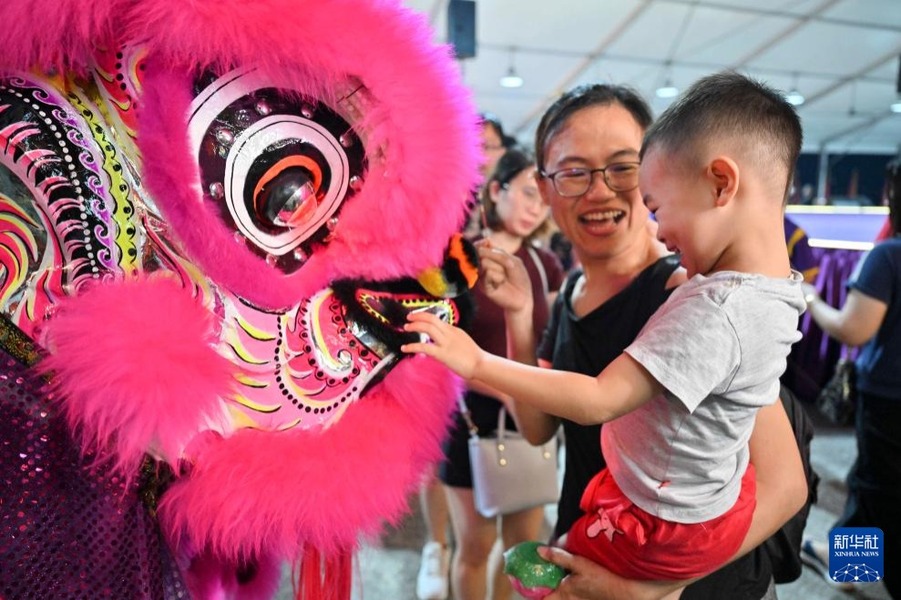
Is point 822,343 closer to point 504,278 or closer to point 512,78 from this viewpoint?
point 504,278

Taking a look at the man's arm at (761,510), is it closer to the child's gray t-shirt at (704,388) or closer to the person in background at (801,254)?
the child's gray t-shirt at (704,388)

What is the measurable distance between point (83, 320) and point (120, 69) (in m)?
0.19

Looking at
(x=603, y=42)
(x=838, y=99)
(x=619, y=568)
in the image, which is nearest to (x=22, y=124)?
(x=619, y=568)

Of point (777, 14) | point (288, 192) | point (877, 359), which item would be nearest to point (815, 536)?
point (877, 359)

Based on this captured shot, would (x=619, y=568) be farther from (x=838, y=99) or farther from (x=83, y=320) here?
(x=838, y=99)

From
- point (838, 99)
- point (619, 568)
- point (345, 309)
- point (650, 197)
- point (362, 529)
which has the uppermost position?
point (838, 99)

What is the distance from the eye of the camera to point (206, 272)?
17.7 inches

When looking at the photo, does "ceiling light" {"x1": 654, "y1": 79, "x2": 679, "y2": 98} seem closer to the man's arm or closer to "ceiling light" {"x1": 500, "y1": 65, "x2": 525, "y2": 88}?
"ceiling light" {"x1": 500, "y1": 65, "x2": 525, "y2": 88}

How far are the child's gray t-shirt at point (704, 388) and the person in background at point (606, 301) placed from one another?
0.25 feet

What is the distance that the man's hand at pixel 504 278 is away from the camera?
31.6 inches

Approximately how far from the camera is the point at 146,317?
41 cm

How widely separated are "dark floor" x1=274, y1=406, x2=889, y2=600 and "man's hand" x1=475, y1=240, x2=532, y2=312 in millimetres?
631

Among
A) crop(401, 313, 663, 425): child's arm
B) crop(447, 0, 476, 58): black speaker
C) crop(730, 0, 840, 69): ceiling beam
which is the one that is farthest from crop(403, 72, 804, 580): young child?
crop(730, 0, 840, 69): ceiling beam

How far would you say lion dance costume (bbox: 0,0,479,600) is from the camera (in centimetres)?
41
